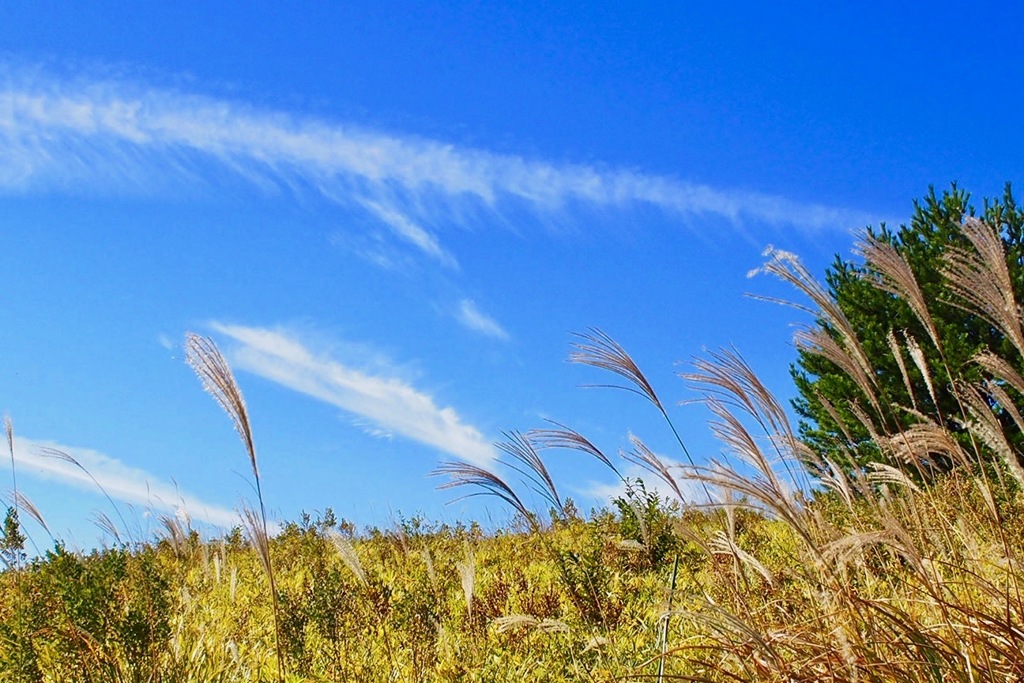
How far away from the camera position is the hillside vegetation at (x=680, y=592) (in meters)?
2.80

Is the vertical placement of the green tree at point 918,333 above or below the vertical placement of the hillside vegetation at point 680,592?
above

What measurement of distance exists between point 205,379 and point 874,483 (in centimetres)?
422

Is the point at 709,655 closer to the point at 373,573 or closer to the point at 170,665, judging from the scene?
the point at 170,665

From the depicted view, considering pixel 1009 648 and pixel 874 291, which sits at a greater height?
pixel 874 291

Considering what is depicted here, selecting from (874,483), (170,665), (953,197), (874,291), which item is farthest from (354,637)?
(953,197)

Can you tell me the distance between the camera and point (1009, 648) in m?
2.86

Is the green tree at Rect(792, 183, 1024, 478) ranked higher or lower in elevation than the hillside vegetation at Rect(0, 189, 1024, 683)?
→ higher

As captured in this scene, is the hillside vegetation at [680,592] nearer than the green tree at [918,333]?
Yes

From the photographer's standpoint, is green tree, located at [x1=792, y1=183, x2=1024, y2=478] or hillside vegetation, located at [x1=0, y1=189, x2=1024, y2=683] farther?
green tree, located at [x1=792, y1=183, x2=1024, y2=478]

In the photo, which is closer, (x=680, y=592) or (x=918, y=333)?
(x=680, y=592)

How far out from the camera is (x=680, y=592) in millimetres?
5562

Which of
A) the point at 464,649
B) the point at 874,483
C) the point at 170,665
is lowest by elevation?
the point at 170,665

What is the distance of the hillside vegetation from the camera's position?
280 cm

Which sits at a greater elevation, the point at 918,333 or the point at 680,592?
the point at 918,333
